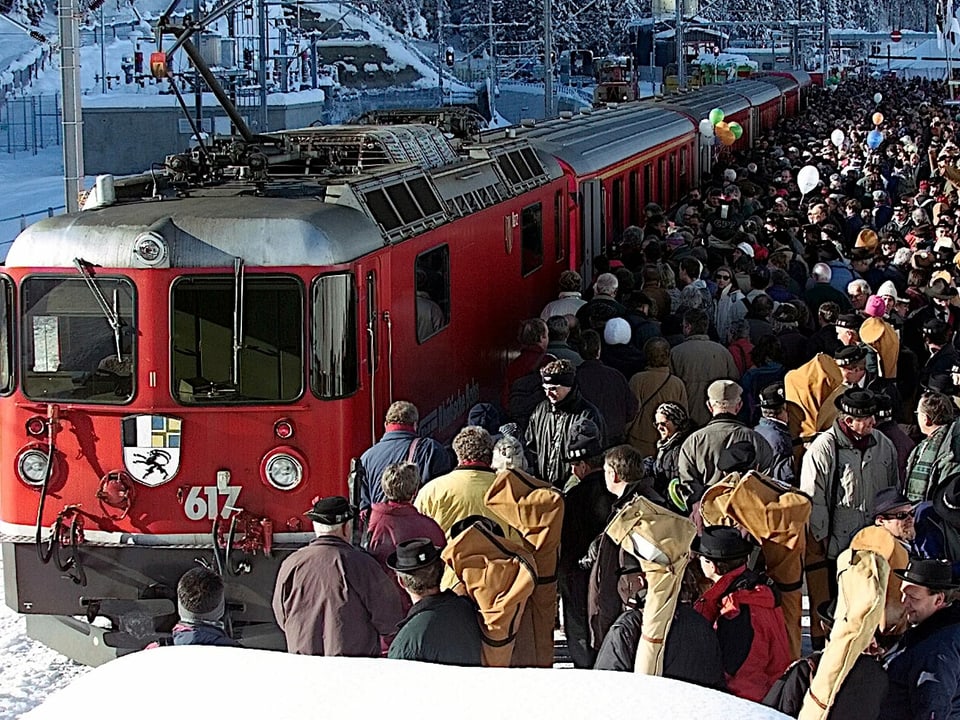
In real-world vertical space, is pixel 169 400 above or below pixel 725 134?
below

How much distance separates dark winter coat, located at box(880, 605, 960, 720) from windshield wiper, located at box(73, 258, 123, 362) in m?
4.38

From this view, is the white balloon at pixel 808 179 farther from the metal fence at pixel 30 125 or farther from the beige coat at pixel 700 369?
the metal fence at pixel 30 125

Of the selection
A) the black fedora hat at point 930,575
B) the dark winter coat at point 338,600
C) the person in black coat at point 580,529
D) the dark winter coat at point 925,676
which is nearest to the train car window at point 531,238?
the person in black coat at point 580,529

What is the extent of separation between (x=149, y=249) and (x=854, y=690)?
14.7 feet

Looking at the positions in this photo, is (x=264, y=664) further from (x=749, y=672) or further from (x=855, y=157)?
(x=855, y=157)

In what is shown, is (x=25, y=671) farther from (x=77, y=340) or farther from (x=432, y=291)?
(x=432, y=291)

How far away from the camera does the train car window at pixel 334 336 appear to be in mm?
8078

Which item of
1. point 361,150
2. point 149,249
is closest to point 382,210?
point 149,249

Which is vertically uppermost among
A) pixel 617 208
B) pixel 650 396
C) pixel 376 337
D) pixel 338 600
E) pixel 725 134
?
pixel 725 134

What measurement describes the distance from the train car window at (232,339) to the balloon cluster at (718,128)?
19152 mm

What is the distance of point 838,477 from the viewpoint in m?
7.87

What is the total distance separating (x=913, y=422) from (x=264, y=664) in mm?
9601

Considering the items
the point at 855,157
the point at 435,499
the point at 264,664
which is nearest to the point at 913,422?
the point at 435,499

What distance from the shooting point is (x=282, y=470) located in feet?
26.7
